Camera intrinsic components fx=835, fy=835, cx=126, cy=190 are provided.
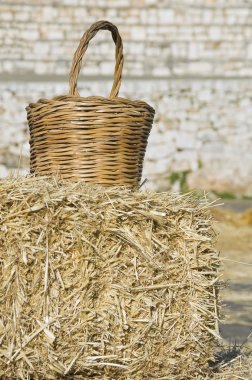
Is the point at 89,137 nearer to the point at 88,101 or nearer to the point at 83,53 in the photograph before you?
the point at 88,101

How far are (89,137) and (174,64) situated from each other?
961 cm

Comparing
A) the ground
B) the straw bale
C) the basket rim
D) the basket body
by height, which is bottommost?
the ground

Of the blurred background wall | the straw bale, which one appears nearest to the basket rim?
the straw bale

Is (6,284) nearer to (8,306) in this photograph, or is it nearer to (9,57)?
(8,306)

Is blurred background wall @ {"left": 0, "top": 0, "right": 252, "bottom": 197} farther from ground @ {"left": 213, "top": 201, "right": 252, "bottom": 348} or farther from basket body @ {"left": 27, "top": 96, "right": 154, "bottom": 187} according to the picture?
basket body @ {"left": 27, "top": 96, "right": 154, "bottom": 187}

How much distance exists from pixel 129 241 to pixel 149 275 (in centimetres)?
17

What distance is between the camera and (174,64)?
12781mm

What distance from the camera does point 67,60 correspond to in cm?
1262

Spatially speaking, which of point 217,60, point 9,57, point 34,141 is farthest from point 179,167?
point 34,141

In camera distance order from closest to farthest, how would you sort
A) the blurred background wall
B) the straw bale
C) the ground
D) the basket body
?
the straw bale < the basket body < the ground < the blurred background wall

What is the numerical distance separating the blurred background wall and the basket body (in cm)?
810

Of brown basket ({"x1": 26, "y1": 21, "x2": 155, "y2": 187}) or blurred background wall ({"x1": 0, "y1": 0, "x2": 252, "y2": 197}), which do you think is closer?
brown basket ({"x1": 26, "y1": 21, "x2": 155, "y2": 187})

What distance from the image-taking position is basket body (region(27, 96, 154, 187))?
336 centimetres

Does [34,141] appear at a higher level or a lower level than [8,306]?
higher
